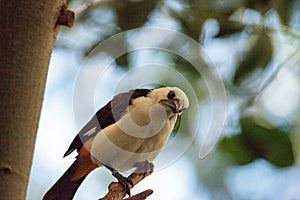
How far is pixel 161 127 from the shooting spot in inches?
50.2

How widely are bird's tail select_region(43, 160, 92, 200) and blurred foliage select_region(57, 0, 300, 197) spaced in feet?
0.90

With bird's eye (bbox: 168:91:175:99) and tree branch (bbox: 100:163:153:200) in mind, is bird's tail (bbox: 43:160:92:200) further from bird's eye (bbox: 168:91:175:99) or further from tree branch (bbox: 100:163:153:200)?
bird's eye (bbox: 168:91:175:99)

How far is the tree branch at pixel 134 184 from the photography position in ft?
3.25

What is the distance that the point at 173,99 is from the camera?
4.19ft

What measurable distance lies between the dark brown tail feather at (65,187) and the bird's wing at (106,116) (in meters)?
0.05

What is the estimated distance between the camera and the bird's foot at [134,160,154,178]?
4.03 feet

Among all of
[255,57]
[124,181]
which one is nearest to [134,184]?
[124,181]

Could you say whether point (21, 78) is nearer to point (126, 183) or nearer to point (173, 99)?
point (126, 183)

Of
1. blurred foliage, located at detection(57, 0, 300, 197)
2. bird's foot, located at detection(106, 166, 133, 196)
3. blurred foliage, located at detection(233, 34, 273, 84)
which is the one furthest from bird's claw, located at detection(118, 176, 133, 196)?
blurred foliage, located at detection(233, 34, 273, 84)

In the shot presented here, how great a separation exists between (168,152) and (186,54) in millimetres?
243

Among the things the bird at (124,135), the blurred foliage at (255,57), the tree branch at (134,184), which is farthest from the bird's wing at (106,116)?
the blurred foliage at (255,57)

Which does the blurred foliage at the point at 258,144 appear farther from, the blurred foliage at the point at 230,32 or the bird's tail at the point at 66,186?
the bird's tail at the point at 66,186

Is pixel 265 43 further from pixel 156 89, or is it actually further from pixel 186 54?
pixel 156 89

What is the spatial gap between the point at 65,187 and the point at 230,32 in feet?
1.68
